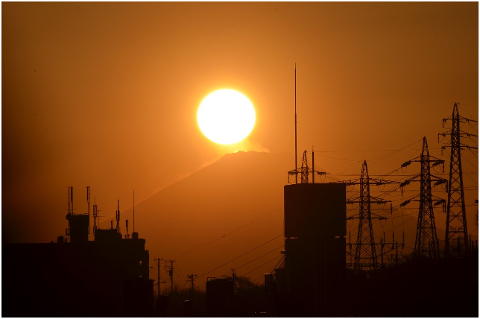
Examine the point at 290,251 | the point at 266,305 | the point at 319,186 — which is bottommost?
the point at 266,305

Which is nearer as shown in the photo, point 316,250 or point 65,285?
point 65,285

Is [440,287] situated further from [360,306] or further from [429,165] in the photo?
[429,165]

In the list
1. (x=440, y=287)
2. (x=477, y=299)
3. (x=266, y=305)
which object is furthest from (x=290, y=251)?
(x=477, y=299)

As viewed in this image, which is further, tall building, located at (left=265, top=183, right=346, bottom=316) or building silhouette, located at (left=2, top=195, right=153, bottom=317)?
tall building, located at (left=265, top=183, right=346, bottom=316)

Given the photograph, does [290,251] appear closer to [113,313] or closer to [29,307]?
[113,313]

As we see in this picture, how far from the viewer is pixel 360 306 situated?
45344 millimetres

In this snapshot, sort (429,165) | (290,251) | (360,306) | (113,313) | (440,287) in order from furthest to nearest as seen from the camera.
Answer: (429,165)
(290,251)
(113,313)
(360,306)
(440,287)

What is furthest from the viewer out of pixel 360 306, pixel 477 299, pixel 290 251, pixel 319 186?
pixel 290 251

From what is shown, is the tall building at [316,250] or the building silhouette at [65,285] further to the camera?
the tall building at [316,250]

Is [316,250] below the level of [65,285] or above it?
above

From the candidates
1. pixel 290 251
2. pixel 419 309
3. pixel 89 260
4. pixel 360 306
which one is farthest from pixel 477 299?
pixel 89 260

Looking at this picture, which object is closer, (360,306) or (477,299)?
(477,299)

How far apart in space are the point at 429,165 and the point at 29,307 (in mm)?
33798

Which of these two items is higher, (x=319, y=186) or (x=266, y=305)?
(x=319, y=186)
